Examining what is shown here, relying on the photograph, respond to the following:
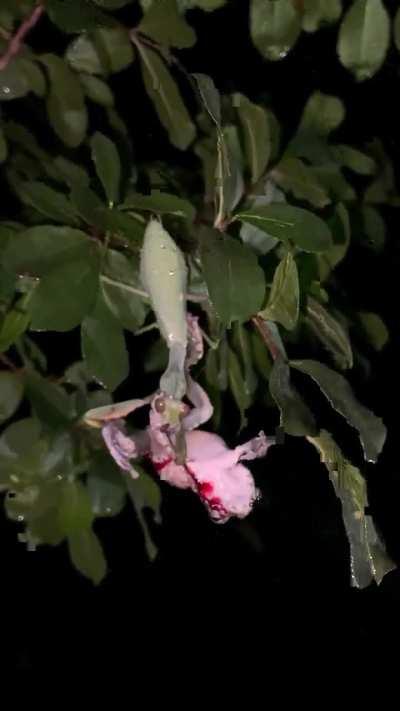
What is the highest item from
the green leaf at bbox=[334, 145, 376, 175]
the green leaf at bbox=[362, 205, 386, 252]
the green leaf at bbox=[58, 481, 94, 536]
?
the green leaf at bbox=[334, 145, 376, 175]

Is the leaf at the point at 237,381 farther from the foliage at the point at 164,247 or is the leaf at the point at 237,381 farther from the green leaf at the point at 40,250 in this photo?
the green leaf at the point at 40,250

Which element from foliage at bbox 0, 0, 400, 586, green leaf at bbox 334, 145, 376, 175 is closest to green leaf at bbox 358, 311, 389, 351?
foliage at bbox 0, 0, 400, 586

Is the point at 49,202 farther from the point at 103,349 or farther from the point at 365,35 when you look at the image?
the point at 365,35

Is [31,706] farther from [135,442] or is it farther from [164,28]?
[164,28]

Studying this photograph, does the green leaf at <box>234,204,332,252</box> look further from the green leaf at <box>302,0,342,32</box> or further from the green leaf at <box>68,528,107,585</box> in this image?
the green leaf at <box>68,528,107,585</box>

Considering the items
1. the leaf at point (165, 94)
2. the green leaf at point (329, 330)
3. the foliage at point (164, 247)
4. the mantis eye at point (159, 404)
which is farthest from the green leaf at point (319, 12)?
the mantis eye at point (159, 404)

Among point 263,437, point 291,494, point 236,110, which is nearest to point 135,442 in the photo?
point 263,437
